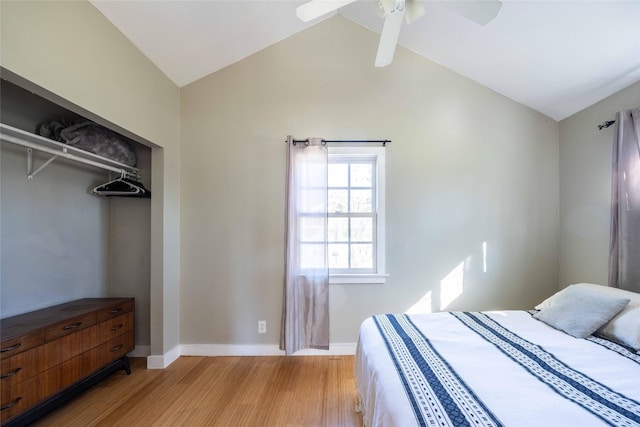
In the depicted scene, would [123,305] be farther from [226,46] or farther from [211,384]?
[226,46]

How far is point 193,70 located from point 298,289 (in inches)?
95.9

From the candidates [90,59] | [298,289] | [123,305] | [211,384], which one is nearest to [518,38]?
[298,289]

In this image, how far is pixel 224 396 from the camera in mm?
1992

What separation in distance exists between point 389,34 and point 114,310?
2.94 meters

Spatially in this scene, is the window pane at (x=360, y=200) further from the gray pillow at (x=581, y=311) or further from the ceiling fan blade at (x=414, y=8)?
the gray pillow at (x=581, y=311)

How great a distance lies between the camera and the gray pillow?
61.4 inches

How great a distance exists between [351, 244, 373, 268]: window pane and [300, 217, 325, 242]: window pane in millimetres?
419

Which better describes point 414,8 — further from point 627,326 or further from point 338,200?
point 627,326

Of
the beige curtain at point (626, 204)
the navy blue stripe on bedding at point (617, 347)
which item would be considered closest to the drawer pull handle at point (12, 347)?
the navy blue stripe on bedding at point (617, 347)

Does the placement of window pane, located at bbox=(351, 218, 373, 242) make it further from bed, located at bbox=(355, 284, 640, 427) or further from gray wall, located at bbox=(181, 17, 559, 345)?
bed, located at bbox=(355, 284, 640, 427)

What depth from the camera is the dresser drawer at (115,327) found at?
6.66 feet

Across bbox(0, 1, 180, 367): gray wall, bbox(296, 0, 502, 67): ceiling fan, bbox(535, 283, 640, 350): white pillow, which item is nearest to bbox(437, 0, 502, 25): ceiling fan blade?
bbox(296, 0, 502, 67): ceiling fan

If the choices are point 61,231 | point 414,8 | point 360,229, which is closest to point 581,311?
point 360,229

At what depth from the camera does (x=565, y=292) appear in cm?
187
